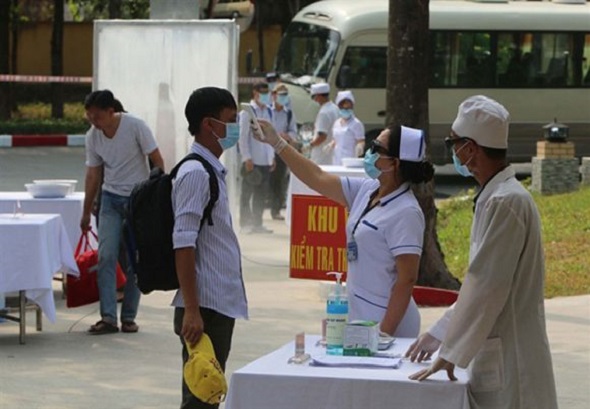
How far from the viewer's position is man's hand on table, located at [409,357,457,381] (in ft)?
16.1

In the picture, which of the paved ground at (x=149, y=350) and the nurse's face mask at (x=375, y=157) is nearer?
the nurse's face mask at (x=375, y=157)

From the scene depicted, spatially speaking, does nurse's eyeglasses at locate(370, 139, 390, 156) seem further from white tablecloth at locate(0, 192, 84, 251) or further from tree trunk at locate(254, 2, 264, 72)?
tree trunk at locate(254, 2, 264, 72)

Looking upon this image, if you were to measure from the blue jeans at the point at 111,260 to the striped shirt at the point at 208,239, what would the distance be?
4277mm

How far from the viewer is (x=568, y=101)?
2722 centimetres

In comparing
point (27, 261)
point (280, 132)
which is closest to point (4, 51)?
point (280, 132)

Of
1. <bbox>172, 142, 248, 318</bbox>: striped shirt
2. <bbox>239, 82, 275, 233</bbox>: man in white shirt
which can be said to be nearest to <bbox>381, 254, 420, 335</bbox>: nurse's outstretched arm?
<bbox>172, 142, 248, 318</bbox>: striped shirt

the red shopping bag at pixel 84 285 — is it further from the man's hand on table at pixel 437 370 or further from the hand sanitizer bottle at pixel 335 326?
the man's hand on table at pixel 437 370

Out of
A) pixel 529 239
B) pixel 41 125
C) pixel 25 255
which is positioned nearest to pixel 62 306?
pixel 25 255

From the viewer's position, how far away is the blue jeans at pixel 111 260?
10.4 m

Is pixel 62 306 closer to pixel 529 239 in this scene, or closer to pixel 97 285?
pixel 97 285

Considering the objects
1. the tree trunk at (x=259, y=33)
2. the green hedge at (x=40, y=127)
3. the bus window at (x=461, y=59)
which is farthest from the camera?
the tree trunk at (x=259, y=33)

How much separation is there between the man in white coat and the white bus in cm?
2046

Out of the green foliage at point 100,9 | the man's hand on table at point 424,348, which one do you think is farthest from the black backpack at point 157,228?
the green foliage at point 100,9

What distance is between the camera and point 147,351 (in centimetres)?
1000
